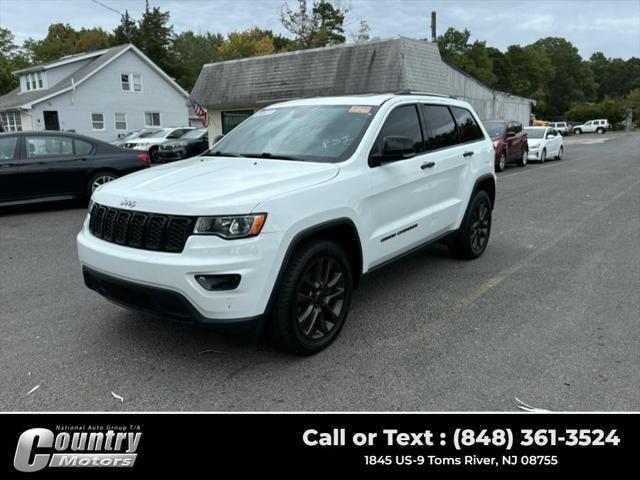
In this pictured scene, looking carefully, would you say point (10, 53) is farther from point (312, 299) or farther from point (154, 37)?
point (312, 299)

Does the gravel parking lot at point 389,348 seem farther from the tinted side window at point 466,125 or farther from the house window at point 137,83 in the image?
the house window at point 137,83

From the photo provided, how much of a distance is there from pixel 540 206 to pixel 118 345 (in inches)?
342

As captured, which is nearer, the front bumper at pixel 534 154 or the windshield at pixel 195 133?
the front bumper at pixel 534 154

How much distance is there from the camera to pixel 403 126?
193 inches

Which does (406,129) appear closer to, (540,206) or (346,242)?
(346,242)

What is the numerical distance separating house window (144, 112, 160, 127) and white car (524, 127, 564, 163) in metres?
27.0

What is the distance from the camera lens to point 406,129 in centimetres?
495

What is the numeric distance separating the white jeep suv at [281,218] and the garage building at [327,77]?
679 inches

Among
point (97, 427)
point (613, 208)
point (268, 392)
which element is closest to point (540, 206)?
point (613, 208)

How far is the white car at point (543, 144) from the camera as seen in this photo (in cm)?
2086

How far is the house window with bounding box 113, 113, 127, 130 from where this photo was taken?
3722cm

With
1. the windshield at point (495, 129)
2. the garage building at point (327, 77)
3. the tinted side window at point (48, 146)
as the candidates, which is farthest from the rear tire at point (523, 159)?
the tinted side window at point (48, 146)

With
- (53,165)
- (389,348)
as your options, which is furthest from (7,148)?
(389,348)

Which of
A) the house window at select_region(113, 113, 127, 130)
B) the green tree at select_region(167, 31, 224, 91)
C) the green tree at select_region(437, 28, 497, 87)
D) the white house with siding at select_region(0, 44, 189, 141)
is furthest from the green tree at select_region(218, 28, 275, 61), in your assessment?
the house window at select_region(113, 113, 127, 130)
